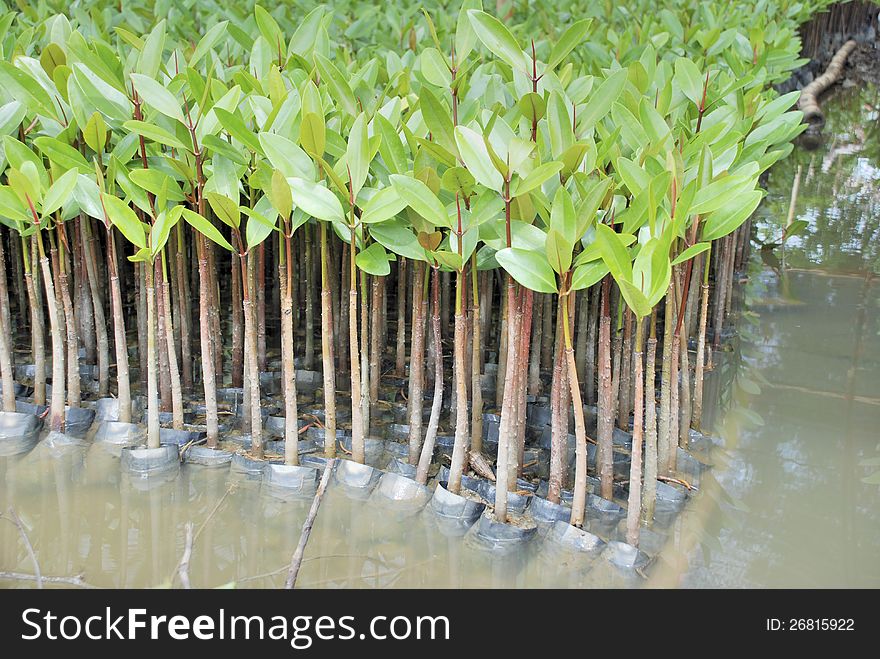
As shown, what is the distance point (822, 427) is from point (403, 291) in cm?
134

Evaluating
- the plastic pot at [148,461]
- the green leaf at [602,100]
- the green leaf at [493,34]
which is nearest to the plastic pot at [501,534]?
the plastic pot at [148,461]

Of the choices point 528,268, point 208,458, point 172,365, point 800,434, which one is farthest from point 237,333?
point 800,434

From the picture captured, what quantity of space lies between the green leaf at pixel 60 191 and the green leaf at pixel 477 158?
960 millimetres

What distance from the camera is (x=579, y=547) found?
1916 millimetres

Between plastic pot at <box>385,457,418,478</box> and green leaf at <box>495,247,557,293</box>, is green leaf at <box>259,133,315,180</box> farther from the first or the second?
plastic pot at <box>385,457,418,478</box>

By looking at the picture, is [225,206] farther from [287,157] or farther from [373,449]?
[373,449]

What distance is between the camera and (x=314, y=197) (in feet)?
6.26

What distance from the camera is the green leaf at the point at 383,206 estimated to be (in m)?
1.91

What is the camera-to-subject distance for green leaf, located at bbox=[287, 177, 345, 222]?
1902 mm

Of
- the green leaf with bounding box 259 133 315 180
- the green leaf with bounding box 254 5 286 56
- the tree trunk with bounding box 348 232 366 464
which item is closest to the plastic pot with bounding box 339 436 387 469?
the tree trunk with bounding box 348 232 366 464

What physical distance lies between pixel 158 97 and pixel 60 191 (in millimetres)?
333

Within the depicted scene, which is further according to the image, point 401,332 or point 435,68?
point 401,332

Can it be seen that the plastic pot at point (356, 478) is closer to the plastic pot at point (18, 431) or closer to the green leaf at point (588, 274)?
the green leaf at point (588, 274)
